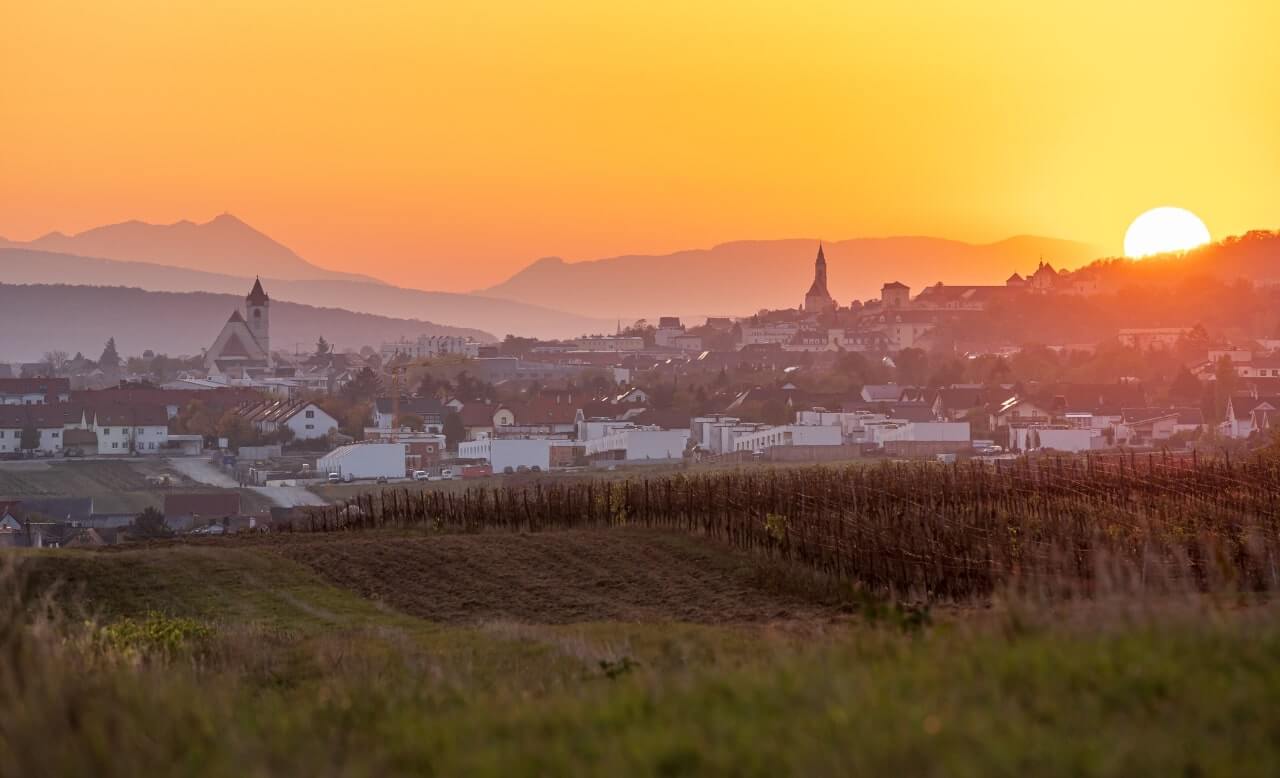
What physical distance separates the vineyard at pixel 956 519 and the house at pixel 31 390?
79.4 m

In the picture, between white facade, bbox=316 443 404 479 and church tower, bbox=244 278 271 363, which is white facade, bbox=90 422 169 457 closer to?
white facade, bbox=316 443 404 479

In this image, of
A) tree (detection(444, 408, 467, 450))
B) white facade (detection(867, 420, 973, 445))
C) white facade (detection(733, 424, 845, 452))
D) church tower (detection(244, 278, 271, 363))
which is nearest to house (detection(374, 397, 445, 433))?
tree (detection(444, 408, 467, 450))

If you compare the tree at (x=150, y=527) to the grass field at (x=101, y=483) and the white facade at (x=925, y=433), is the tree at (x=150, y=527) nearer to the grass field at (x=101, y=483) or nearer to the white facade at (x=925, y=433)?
the grass field at (x=101, y=483)

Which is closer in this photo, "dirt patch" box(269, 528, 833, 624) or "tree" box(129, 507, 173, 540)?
"dirt patch" box(269, 528, 833, 624)

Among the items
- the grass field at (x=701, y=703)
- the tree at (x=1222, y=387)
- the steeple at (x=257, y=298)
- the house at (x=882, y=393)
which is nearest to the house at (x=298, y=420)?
the house at (x=882, y=393)

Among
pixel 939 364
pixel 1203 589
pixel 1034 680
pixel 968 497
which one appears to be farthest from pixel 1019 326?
pixel 1034 680

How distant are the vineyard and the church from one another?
113122 mm

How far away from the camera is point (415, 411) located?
3713 inches

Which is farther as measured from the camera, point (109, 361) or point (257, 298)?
point (257, 298)

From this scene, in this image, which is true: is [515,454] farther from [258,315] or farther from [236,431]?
[258,315]

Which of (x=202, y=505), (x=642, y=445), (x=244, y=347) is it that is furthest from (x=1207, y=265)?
(x=202, y=505)

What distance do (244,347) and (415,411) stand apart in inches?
2909

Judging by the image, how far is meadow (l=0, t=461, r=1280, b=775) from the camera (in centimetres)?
614

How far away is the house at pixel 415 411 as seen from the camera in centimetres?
8988
